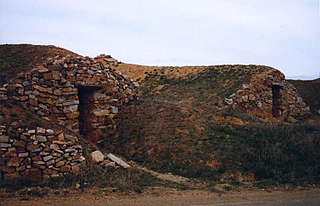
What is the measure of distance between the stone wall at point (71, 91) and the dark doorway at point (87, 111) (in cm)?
4

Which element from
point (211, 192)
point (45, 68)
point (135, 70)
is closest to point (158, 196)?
point (211, 192)

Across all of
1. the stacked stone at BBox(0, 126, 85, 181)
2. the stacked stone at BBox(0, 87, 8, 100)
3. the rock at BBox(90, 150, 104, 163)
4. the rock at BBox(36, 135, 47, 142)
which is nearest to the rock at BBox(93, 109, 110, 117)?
the rock at BBox(90, 150, 104, 163)

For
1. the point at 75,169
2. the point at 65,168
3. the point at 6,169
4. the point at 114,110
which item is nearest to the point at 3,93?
the point at 6,169

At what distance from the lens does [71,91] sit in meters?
10.9

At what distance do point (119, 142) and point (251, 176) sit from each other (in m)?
4.82

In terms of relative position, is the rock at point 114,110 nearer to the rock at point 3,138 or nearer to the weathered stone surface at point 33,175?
the weathered stone surface at point 33,175

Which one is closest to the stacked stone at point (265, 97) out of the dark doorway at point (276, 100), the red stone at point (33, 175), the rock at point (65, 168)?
the dark doorway at point (276, 100)

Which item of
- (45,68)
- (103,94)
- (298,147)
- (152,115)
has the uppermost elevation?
(45,68)

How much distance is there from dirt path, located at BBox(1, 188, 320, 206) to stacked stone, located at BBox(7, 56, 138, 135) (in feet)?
14.2

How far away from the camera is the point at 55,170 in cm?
833

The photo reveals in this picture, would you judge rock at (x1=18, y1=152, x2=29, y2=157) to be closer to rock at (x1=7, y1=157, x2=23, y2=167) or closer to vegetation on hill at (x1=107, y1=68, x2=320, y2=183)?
rock at (x1=7, y1=157, x2=23, y2=167)

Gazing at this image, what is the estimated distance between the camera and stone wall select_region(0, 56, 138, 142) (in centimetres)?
1008

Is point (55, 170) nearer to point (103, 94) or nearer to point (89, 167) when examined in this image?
point (89, 167)

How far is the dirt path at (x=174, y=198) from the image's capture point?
20.8 ft
